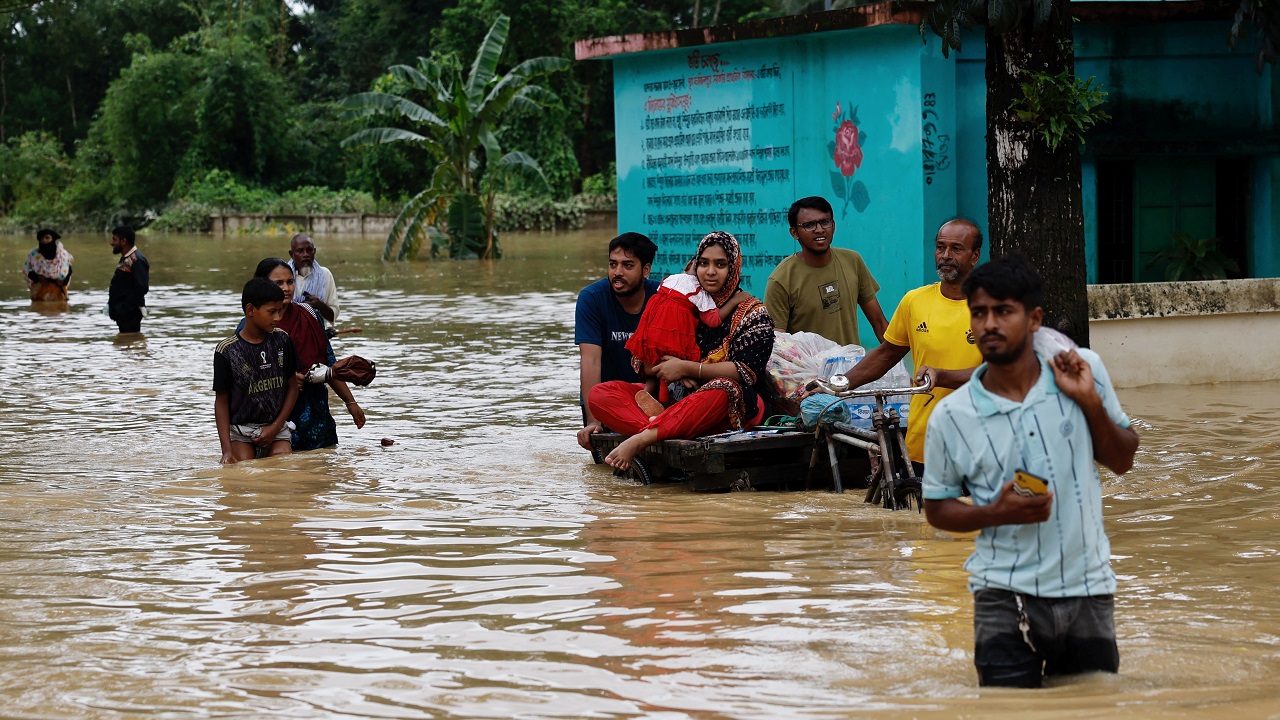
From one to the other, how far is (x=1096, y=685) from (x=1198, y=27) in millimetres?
10426

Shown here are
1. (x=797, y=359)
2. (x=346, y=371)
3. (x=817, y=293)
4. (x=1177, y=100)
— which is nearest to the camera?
(x=797, y=359)

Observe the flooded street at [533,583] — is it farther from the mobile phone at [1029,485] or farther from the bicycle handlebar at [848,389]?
the mobile phone at [1029,485]

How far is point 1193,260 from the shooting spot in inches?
530

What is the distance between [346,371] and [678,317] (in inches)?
93.3

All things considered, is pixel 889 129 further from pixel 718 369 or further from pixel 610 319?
pixel 718 369

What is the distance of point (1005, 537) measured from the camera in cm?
396

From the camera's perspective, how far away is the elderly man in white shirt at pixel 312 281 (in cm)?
1136

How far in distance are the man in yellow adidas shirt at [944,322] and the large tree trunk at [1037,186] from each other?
336 centimetres

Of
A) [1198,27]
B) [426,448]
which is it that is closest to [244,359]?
[426,448]

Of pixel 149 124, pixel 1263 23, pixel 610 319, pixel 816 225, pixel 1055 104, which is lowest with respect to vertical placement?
pixel 610 319

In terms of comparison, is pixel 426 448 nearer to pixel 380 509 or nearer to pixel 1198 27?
pixel 380 509

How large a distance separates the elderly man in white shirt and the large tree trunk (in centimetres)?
507

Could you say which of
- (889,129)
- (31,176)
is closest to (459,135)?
(889,129)

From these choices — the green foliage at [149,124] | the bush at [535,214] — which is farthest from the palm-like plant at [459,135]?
the green foliage at [149,124]
